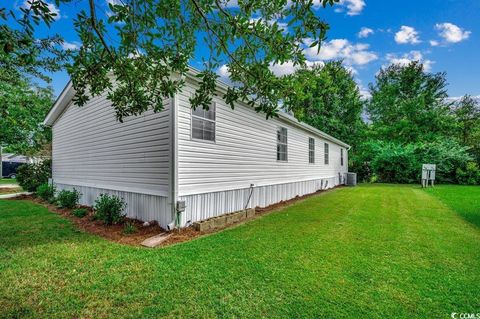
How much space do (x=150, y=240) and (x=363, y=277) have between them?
3.74 m

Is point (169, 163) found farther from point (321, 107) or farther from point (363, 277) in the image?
point (321, 107)

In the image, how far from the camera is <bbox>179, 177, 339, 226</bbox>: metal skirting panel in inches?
226

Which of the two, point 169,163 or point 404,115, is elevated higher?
point 404,115

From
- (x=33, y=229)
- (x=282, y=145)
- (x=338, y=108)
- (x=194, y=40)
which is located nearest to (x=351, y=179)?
(x=338, y=108)

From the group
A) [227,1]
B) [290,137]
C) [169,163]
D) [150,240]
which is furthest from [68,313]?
[290,137]

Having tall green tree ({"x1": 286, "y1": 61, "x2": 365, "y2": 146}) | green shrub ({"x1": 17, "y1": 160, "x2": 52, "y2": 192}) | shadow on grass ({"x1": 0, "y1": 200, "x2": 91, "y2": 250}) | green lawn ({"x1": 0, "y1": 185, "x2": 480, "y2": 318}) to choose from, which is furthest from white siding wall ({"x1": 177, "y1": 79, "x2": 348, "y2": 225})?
tall green tree ({"x1": 286, "y1": 61, "x2": 365, "y2": 146})

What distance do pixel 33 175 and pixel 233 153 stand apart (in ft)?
36.3

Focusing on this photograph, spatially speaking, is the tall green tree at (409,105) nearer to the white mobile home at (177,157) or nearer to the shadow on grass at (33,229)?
the white mobile home at (177,157)

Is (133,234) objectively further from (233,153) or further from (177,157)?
(233,153)

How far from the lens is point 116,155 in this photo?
6.95m

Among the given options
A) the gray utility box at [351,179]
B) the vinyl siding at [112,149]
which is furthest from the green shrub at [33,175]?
the gray utility box at [351,179]

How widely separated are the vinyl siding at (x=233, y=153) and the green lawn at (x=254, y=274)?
1.60 m

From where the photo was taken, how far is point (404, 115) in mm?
24672

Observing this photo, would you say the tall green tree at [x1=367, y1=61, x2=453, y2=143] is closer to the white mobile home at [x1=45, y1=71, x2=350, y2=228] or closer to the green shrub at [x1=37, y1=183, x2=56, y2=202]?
the white mobile home at [x1=45, y1=71, x2=350, y2=228]
